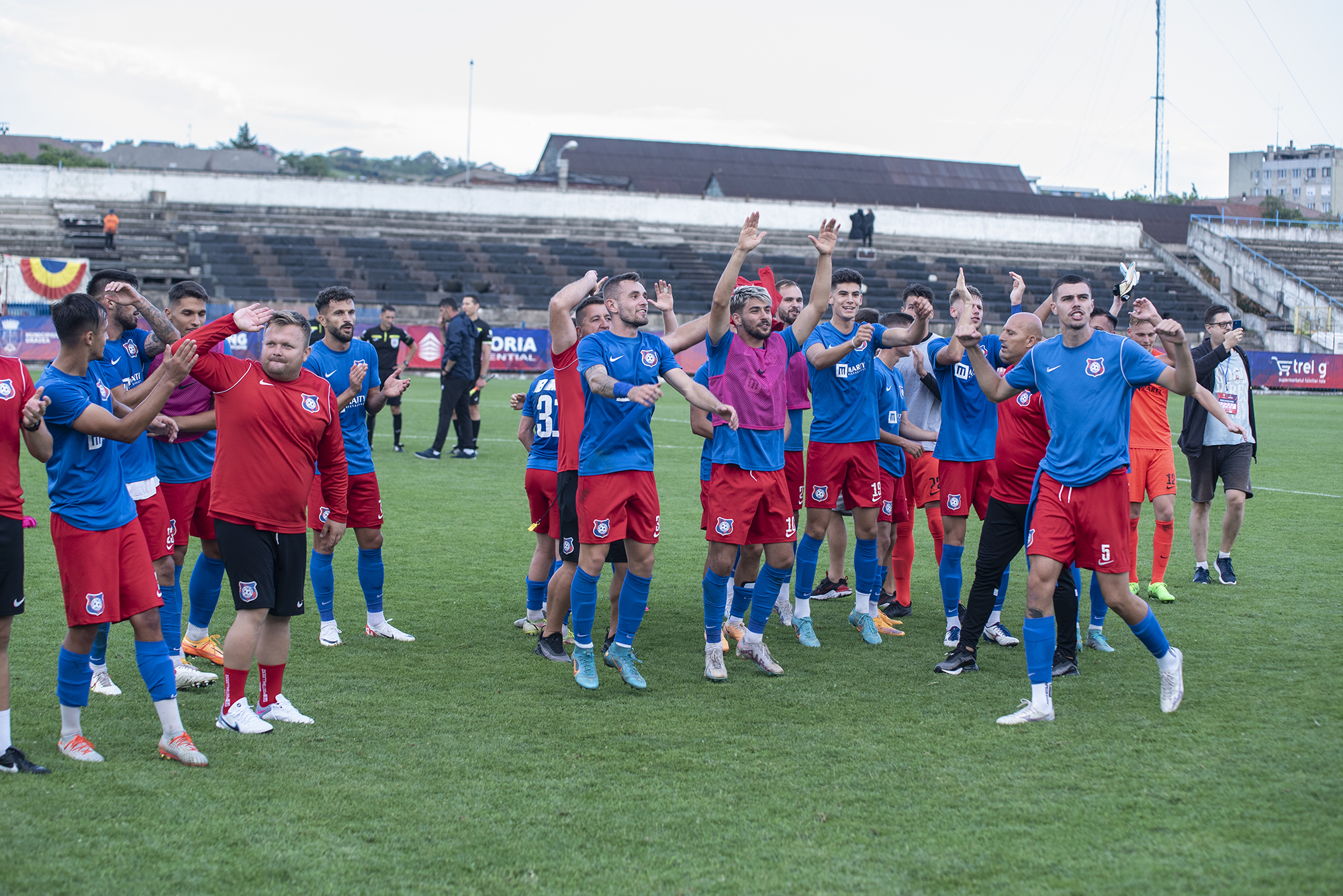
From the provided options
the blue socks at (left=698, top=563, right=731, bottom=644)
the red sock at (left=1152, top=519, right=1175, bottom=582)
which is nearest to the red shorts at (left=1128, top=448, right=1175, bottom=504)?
the red sock at (left=1152, top=519, right=1175, bottom=582)

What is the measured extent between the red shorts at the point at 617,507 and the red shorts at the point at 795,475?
1.16 meters

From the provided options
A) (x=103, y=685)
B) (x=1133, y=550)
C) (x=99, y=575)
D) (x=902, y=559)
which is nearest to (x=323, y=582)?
(x=103, y=685)

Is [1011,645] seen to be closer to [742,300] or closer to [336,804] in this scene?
[742,300]

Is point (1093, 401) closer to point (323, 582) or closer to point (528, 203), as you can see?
point (323, 582)

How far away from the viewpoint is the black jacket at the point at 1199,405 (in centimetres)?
903

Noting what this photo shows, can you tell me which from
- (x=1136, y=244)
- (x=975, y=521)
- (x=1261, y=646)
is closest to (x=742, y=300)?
(x=1261, y=646)

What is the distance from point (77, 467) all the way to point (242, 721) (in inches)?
57.9

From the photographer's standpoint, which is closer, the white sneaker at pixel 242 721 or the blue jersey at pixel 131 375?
the white sneaker at pixel 242 721

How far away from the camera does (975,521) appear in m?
12.3

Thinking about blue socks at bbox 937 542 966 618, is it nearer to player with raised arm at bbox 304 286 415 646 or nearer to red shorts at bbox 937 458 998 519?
red shorts at bbox 937 458 998 519

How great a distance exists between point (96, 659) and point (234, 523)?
4.58ft

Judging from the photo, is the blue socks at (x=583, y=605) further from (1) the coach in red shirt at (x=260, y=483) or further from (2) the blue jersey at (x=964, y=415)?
(2) the blue jersey at (x=964, y=415)

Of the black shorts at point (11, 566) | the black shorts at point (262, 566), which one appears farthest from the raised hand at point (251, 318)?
the black shorts at point (11, 566)

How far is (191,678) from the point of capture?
6.15m
